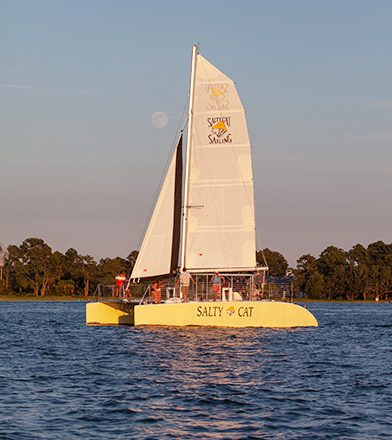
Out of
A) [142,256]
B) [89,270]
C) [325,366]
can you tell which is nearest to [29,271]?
[89,270]

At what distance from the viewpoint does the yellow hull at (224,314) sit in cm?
2548

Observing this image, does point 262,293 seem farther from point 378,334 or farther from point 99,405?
point 99,405

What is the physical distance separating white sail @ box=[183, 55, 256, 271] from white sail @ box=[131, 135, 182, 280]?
28.4 inches

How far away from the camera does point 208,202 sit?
29.2 m

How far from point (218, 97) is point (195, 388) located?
61.7 ft

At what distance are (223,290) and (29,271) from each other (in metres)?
105

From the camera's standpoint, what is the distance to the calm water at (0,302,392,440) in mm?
10570

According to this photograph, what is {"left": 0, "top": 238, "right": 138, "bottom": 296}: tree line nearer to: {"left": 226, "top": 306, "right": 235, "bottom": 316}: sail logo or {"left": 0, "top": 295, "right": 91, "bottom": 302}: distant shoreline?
{"left": 0, "top": 295, "right": 91, "bottom": 302}: distant shoreline

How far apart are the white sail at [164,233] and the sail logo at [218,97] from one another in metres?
2.43

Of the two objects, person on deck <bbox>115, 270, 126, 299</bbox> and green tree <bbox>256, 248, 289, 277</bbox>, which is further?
green tree <bbox>256, 248, 289, 277</bbox>

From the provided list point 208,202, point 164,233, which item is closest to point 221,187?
point 208,202

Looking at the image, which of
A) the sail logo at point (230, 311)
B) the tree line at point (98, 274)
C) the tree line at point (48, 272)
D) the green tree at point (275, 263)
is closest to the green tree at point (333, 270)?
the tree line at point (98, 274)

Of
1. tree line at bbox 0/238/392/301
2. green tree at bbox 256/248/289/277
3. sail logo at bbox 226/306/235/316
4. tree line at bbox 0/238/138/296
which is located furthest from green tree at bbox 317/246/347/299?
sail logo at bbox 226/306/235/316

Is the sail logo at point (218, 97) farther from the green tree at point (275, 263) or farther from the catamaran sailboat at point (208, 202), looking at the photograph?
the green tree at point (275, 263)
